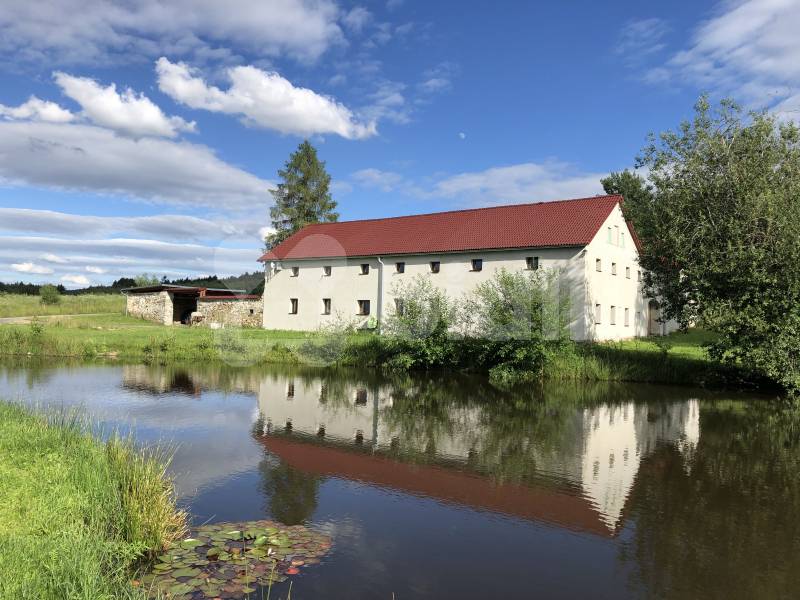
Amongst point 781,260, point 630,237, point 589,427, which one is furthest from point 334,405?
point 630,237

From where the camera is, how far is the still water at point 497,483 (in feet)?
20.9

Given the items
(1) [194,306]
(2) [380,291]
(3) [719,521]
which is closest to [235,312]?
(1) [194,306]

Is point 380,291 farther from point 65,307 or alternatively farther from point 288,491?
point 65,307

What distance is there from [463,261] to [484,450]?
22.8 m

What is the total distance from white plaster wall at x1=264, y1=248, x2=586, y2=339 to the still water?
12200mm

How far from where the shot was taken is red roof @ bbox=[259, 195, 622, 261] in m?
31.6

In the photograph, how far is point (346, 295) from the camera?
38.7 m

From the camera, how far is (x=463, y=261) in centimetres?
3406

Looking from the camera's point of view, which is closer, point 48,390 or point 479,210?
point 48,390

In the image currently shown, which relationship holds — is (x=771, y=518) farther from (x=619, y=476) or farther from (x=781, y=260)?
(x=781, y=260)

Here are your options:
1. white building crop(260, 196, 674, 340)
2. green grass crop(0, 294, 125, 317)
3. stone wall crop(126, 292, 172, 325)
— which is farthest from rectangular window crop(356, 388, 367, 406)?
green grass crop(0, 294, 125, 317)

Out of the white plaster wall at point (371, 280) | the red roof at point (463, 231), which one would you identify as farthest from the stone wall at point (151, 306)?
the red roof at point (463, 231)

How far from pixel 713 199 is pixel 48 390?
24.3 metres

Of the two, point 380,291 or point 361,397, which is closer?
point 361,397
